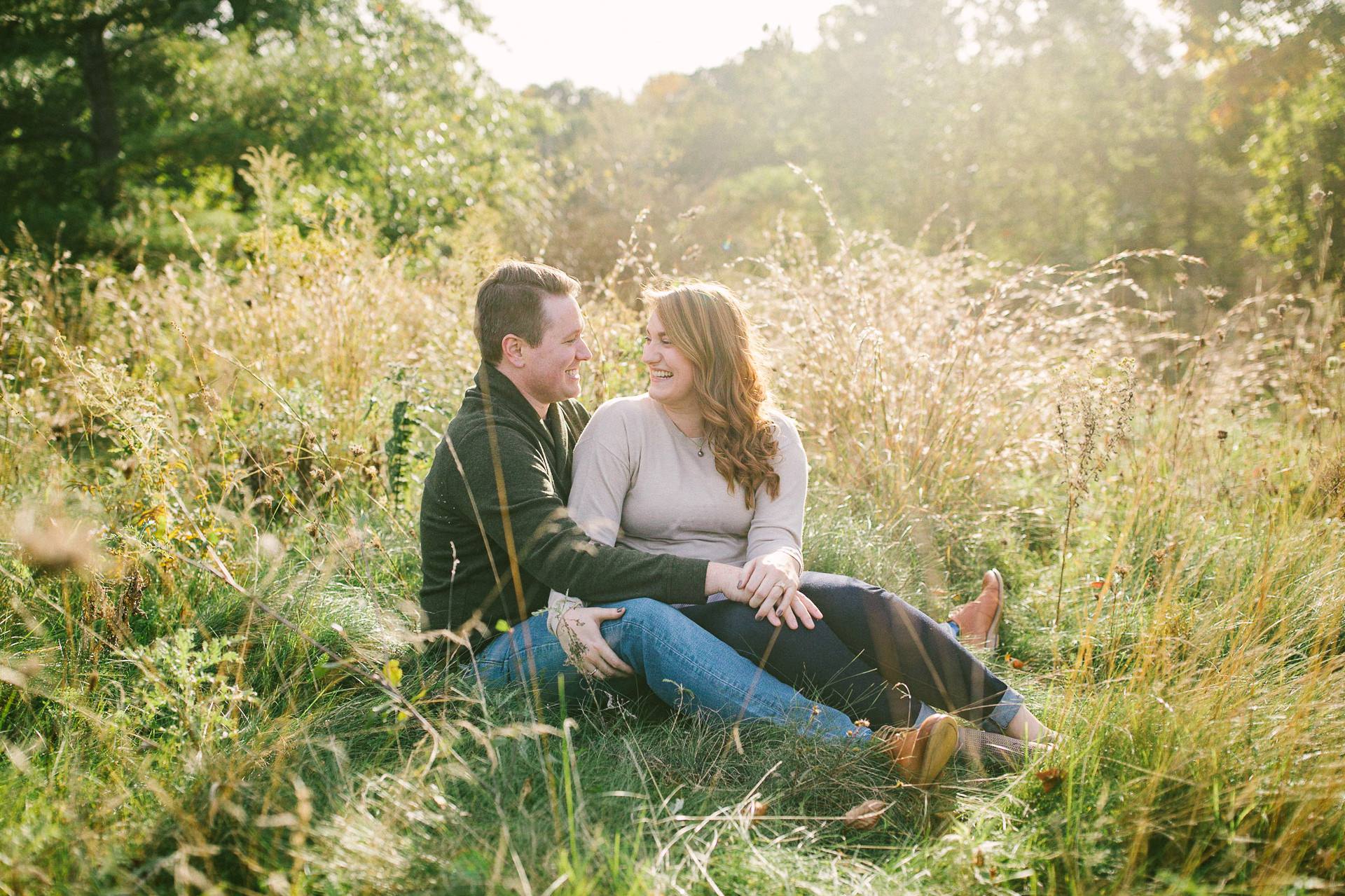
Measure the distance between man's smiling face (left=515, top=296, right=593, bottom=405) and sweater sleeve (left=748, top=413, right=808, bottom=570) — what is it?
0.64m

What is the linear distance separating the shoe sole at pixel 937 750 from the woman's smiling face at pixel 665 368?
1.18 m

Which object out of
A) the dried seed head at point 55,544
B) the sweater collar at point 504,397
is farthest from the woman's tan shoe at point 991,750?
the dried seed head at point 55,544

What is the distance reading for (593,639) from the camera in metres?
2.19

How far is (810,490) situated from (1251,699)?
1.89 meters

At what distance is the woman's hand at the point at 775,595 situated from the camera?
2213 millimetres

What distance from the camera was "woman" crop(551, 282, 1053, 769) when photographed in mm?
2217

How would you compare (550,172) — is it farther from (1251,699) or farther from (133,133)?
(1251,699)

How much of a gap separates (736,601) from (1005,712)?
69cm

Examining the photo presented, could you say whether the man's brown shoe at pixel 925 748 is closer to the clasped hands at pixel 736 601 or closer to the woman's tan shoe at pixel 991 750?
the woman's tan shoe at pixel 991 750

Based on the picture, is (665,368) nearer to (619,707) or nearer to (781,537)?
(781,537)

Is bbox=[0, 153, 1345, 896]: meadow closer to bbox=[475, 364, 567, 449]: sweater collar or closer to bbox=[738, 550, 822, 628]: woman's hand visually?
bbox=[738, 550, 822, 628]: woman's hand

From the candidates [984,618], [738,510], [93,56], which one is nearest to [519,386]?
[738,510]

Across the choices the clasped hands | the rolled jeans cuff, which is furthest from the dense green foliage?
the rolled jeans cuff

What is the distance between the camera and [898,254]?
4508mm
